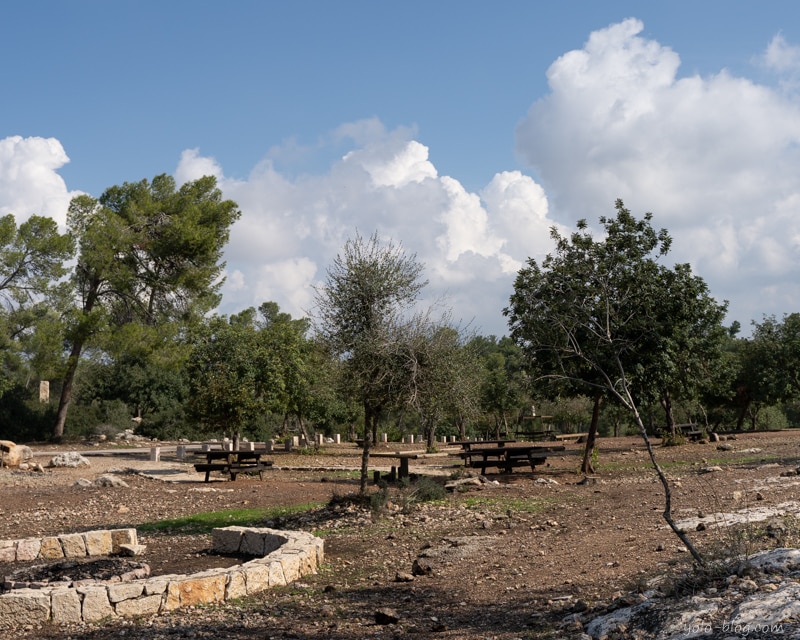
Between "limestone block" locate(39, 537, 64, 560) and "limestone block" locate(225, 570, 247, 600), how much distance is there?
4.42 m

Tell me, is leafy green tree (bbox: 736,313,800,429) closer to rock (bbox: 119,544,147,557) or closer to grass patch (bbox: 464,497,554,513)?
grass patch (bbox: 464,497,554,513)

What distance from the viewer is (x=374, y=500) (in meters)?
14.6

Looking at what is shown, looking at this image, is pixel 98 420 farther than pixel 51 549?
Yes

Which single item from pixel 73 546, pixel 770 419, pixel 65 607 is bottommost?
pixel 73 546

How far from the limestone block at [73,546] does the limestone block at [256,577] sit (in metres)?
4.03

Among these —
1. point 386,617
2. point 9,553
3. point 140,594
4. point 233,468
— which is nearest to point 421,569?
point 386,617

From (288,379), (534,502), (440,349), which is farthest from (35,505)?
(288,379)

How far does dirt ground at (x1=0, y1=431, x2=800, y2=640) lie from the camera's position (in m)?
7.32

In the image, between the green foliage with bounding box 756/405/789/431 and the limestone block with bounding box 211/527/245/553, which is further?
the green foliage with bounding box 756/405/789/431

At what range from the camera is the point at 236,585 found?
854cm

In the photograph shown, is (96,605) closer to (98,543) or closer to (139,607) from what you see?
(139,607)

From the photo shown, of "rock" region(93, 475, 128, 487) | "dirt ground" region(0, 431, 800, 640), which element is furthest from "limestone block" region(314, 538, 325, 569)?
"rock" region(93, 475, 128, 487)

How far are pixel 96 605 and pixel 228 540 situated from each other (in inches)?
152

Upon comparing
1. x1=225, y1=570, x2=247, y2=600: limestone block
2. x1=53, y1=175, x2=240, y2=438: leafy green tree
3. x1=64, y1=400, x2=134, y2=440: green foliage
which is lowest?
x1=225, y1=570, x2=247, y2=600: limestone block
